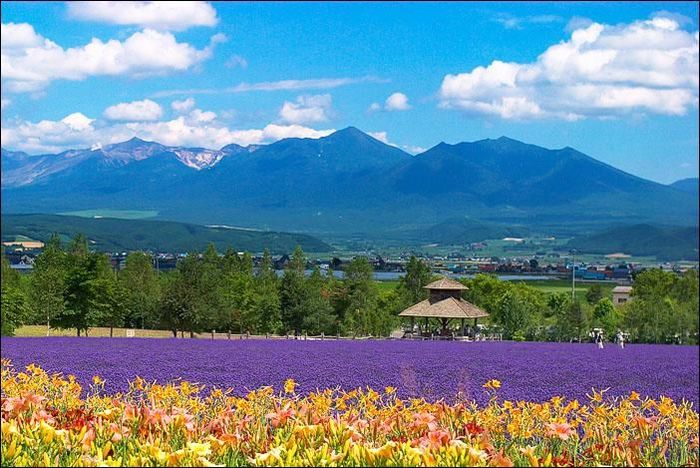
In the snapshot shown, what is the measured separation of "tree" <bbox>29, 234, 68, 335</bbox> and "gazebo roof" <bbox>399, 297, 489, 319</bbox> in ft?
36.1

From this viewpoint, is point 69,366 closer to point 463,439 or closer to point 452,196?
point 463,439

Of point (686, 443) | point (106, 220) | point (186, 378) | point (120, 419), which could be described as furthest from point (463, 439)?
point (106, 220)

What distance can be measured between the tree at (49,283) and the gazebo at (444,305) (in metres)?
11.0

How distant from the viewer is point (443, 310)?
25.4m

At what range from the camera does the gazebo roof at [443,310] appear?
25.2 m

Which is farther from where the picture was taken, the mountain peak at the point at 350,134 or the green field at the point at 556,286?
the green field at the point at 556,286

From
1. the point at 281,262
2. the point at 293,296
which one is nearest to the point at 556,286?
the point at 293,296

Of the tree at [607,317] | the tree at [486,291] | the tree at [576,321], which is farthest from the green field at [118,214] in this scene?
the tree at [607,317]

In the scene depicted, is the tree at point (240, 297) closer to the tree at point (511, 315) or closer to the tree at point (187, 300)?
the tree at point (187, 300)

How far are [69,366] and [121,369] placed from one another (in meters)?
0.54

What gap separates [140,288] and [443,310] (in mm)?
9407

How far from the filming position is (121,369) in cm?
789

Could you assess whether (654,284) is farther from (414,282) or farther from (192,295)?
(192,295)

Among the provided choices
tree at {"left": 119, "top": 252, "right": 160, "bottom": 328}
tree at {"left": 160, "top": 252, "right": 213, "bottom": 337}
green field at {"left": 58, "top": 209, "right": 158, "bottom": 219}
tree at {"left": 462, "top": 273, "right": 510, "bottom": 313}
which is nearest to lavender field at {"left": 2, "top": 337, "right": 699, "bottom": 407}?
green field at {"left": 58, "top": 209, "right": 158, "bottom": 219}
